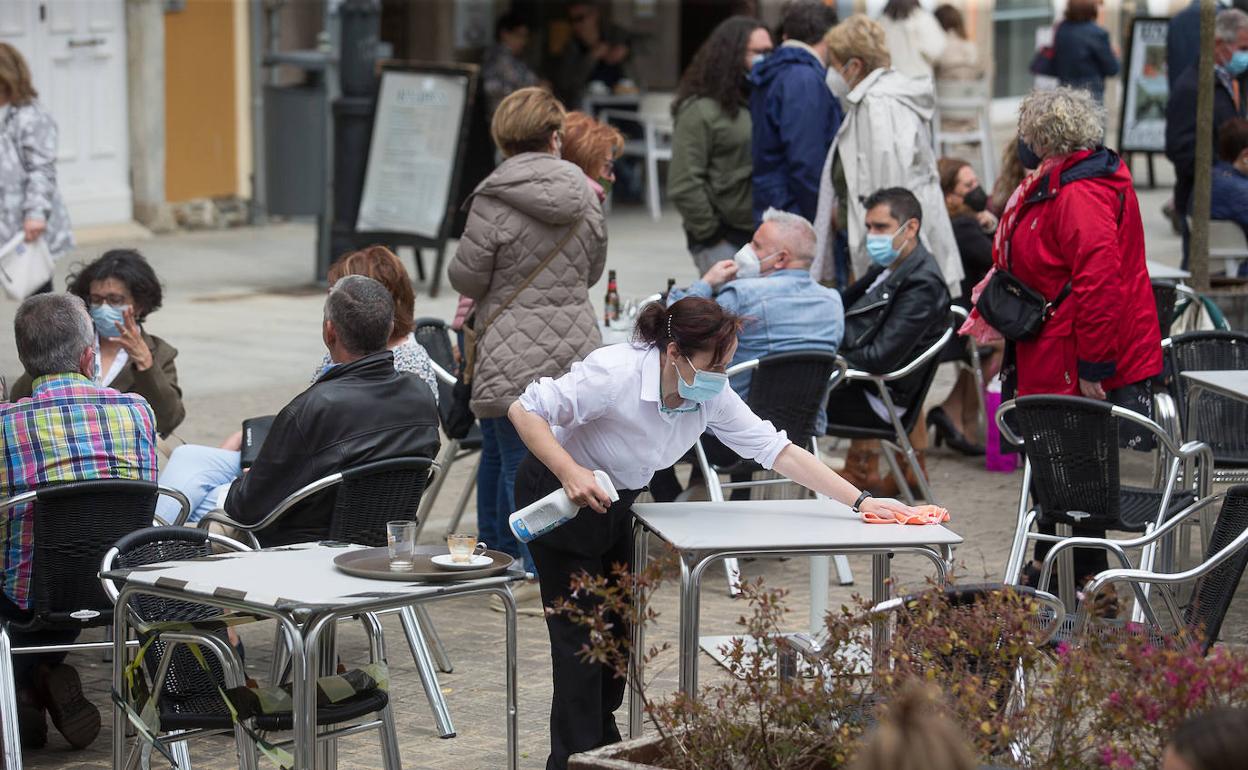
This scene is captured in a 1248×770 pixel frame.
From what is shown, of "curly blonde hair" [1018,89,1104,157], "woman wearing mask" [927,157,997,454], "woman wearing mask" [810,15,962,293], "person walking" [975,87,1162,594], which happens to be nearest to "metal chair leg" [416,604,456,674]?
"person walking" [975,87,1162,594]

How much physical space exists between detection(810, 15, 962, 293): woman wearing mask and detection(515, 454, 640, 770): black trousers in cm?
410

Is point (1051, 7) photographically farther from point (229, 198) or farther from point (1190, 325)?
point (1190, 325)

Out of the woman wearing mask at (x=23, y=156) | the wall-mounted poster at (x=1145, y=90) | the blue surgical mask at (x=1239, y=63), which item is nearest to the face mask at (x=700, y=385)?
the woman wearing mask at (x=23, y=156)

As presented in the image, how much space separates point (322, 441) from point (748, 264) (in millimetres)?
2474

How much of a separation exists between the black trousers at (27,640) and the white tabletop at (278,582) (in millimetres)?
797

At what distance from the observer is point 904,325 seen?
24.8 feet

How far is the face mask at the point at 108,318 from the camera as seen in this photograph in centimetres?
638

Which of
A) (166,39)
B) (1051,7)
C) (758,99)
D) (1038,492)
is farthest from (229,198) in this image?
(1051,7)

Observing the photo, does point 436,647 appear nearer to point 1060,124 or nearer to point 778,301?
point 778,301

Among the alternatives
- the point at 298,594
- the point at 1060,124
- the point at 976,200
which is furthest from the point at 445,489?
the point at 298,594

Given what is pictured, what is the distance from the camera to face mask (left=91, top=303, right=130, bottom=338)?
6.38 metres

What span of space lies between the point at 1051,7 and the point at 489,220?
1960 cm

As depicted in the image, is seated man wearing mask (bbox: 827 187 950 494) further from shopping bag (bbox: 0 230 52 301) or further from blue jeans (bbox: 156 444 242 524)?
shopping bag (bbox: 0 230 52 301)

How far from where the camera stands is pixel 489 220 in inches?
260
